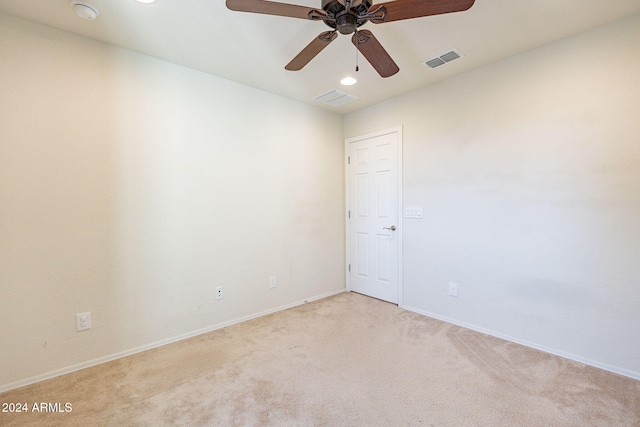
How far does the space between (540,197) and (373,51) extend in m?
1.84

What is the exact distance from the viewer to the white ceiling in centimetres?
186

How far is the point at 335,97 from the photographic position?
3.32 metres

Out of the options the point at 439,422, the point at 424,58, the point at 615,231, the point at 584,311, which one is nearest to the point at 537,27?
the point at 424,58

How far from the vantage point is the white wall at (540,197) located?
2023 millimetres

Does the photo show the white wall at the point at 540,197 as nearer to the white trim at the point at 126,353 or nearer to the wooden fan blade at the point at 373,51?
the wooden fan blade at the point at 373,51

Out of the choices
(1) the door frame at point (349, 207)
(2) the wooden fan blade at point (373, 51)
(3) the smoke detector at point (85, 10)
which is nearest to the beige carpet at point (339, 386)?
(1) the door frame at point (349, 207)

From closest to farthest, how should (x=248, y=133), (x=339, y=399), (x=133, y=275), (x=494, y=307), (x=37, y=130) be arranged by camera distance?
(x=339, y=399) → (x=37, y=130) → (x=133, y=275) → (x=494, y=307) → (x=248, y=133)

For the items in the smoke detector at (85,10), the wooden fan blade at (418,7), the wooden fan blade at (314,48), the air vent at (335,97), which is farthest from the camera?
the air vent at (335,97)

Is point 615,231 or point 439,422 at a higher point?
point 615,231

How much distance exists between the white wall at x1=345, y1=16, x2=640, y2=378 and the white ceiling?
0.26 m

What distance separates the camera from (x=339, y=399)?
5.82ft

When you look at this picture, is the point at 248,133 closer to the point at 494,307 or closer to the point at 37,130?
the point at 37,130

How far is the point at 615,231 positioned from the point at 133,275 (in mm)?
3681

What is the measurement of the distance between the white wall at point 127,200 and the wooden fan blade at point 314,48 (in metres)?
1.27
